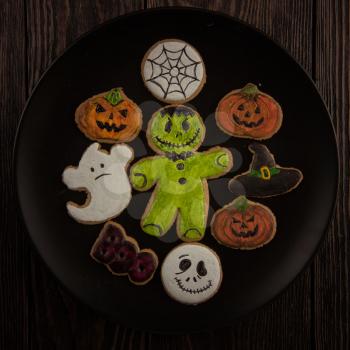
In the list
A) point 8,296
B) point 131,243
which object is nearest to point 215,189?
point 131,243

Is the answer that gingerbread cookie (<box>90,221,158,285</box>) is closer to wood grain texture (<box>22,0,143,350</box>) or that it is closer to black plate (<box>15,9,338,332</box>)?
black plate (<box>15,9,338,332</box>)

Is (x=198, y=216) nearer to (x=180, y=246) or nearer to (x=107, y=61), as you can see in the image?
(x=180, y=246)

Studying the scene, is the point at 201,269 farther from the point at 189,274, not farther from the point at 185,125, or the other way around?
the point at 185,125

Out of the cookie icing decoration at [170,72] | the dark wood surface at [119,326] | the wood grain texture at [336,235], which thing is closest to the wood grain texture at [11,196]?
the dark wood surface at [119,326]

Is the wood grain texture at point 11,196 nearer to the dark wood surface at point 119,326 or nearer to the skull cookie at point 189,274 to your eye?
the dark wood surface at point 119,326

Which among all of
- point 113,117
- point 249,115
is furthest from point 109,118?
point 249,115
